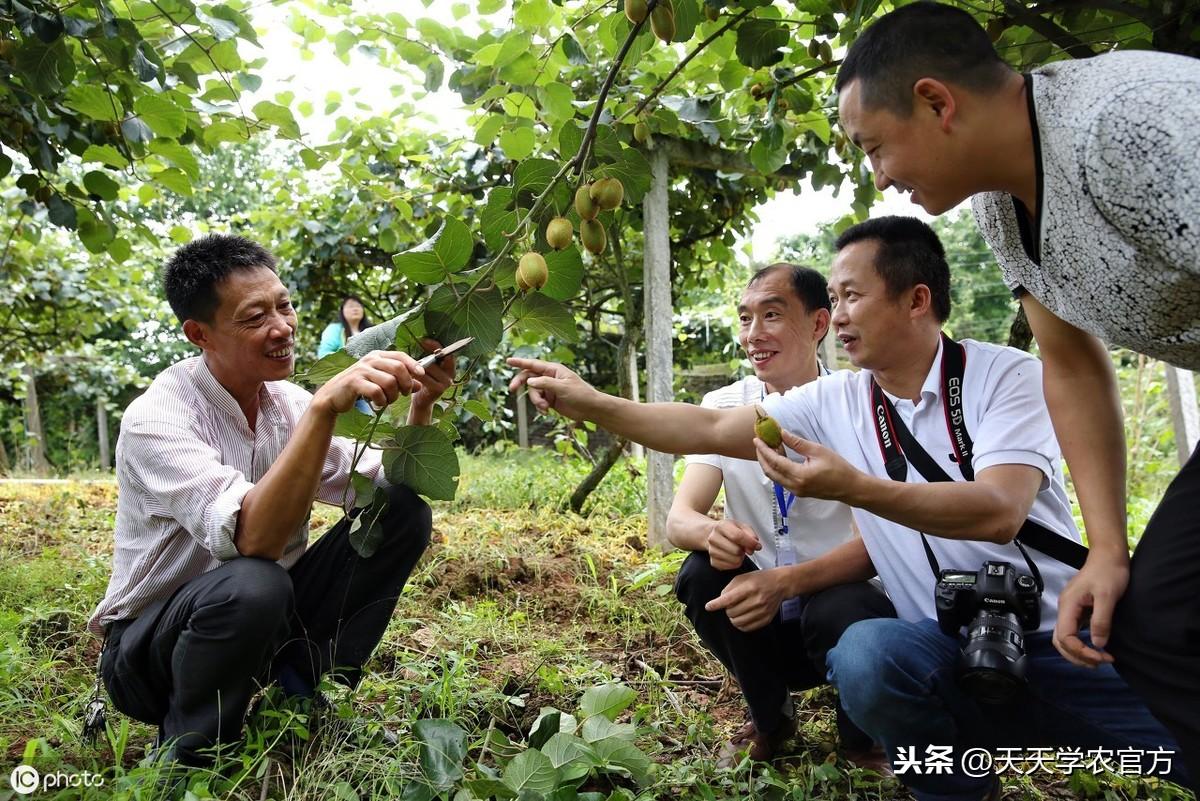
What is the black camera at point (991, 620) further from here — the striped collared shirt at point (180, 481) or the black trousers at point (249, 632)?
the striped collared shirt at point (180, 481)

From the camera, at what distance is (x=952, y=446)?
1609 mm

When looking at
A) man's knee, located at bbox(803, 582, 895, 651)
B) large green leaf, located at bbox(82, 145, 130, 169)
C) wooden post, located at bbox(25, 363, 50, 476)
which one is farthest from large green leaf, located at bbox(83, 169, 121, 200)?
wooden post, located at bbox(25, 363, 50, 476)

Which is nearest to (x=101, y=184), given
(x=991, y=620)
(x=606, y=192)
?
(x=606, y=192)

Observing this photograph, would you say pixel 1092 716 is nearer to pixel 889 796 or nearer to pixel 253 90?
pixel 889 796

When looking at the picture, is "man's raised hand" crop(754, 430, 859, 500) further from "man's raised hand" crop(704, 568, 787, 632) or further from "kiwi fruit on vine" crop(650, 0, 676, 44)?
"kiwi fruit on vine" crop(650, 0, 676, 44)

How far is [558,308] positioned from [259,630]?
0.78 meters

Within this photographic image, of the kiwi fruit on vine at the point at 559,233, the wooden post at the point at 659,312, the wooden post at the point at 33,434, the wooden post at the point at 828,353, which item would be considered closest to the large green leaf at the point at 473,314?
the kiwi fruit on vine at the point at 559,233

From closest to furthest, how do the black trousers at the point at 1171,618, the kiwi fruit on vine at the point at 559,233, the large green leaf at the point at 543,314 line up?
the black trousers at the point at 1171,618 < the kiwi fruit on vine at the point at 559,233 < the large green leaf at the point at 543,314

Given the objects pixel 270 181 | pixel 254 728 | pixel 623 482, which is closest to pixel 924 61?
pixel 254 728

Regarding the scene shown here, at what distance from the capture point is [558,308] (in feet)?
4.94

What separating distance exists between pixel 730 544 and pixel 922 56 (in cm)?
89

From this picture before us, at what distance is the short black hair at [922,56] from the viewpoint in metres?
1.18

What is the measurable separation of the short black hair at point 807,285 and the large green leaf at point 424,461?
3.22ft

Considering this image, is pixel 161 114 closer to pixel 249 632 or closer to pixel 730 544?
pixel 249 632
